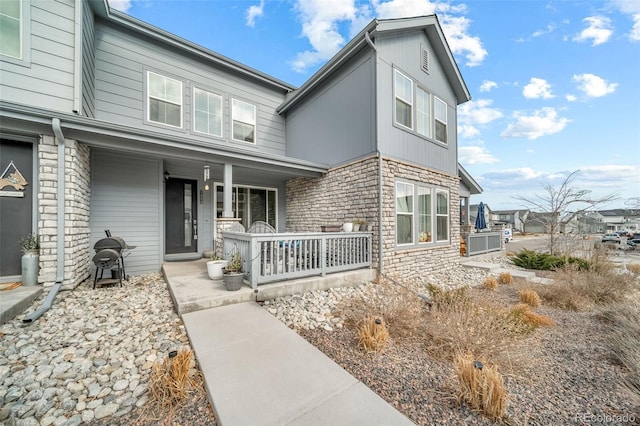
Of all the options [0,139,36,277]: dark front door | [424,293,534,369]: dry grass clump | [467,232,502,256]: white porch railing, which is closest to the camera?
[424,293,534,369]: dry grass clump

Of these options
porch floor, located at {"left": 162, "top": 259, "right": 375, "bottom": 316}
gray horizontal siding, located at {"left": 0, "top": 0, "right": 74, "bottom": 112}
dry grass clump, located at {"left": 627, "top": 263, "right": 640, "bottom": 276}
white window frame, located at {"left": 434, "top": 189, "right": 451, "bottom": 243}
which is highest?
gray horizontal siding, located at {"left": 0, "top": 0, "right": 74, "bottom": 112}

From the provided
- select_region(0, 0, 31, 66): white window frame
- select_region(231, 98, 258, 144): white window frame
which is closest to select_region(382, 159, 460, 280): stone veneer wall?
select_region(231, 98, 258, 144): white window frame

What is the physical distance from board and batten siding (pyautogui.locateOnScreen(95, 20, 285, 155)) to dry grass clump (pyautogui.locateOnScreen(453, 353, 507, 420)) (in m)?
5.90

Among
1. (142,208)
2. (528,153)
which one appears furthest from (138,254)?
(528,153)

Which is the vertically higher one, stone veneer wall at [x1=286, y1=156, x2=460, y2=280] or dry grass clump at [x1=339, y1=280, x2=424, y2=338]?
stone veneer wall at [x1=286, y1=156, x2=460, y2=280]

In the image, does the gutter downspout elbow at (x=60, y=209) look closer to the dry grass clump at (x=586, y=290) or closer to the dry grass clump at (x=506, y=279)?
the dry grass clump at (x=586, y=290)

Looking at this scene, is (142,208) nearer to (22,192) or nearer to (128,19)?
(22,192)

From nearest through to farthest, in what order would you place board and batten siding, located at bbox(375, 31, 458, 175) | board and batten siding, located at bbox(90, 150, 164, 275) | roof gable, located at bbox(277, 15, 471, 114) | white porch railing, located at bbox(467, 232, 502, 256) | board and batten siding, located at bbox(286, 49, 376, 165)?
board and batten siding, located at bbox(90, 150, 164, 275)
roof gable, located at bbox(277, 15, 471, 114)
board and batten siding, located at bbox(375, 31, 458, 175)
board and batten siding, located at bbox(286, 49, 376, 165)
white porch railing, located at bbox(467, 232, 502, 256)

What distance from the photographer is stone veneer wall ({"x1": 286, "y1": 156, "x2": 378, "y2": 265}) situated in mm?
6023

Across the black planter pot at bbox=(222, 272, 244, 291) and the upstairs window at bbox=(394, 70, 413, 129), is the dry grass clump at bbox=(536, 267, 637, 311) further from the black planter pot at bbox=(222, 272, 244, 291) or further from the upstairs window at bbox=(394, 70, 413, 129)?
the black planter pot at bbox=(222, 272, 244, 291)

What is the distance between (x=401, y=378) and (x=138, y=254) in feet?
21.6

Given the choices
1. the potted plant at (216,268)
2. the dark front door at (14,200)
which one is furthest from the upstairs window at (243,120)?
the potted plant at (216,268)

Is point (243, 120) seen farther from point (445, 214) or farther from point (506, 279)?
point (506, 279)

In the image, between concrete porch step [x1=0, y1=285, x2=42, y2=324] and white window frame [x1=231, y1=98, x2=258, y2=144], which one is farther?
white window frame [x1=231, y1=98, x2=258, y2=144]
